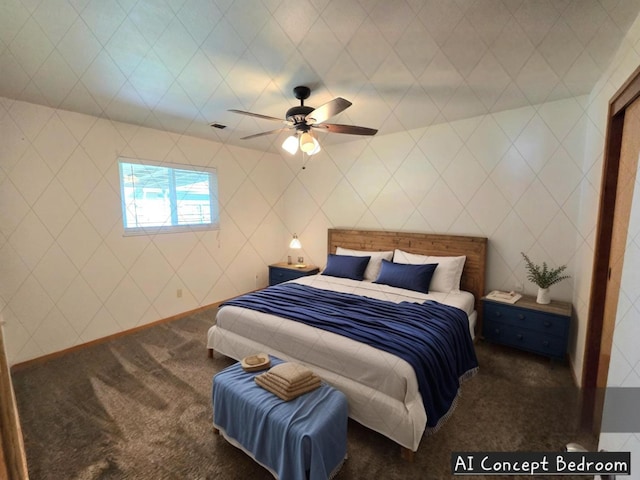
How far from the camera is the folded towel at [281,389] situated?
161 centimetres

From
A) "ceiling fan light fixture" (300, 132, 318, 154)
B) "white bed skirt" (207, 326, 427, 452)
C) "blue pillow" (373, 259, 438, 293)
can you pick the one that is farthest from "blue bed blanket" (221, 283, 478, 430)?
"ceiling fan light fixture" (300, 132, 318, 154)

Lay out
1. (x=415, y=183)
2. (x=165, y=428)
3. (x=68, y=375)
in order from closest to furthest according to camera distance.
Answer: (x=165, y=428) < (x=68, y=375) < (x=415, y=183)

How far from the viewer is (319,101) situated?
102 inches

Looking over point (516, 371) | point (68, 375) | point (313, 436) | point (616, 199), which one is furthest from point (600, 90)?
point (68, 375)

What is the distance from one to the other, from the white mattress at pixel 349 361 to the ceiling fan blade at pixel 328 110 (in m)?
1.55

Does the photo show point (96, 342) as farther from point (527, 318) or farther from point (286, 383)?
point (527, 318)

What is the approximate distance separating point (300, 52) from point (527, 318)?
2879 millimetres

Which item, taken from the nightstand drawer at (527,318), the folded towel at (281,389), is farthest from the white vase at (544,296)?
the folded towel at (281,389)

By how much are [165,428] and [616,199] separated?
322 centimetres

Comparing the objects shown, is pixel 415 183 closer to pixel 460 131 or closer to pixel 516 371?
pixel 460 131

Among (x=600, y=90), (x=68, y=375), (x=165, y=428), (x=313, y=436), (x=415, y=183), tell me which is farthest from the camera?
(x=415, y=183)

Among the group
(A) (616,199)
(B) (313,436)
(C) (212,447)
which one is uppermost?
(A) (616,199)

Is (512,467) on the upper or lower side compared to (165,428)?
upper

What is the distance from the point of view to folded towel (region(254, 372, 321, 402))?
1610 millimetres
